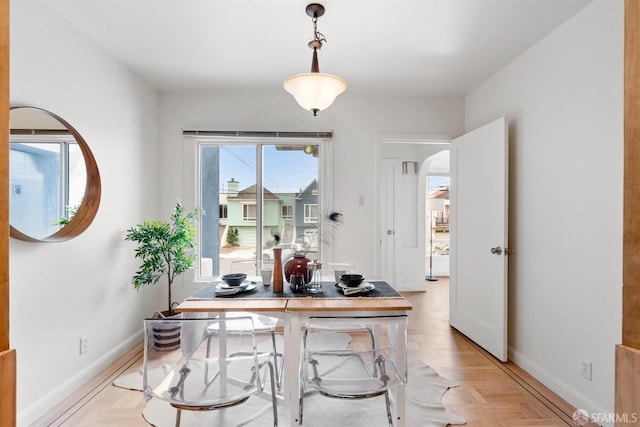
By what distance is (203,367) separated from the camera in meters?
1.66

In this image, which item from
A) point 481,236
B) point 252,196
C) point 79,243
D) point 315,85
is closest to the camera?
point 315,85

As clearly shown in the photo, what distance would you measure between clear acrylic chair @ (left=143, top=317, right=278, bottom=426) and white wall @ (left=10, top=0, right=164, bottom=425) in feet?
3.30

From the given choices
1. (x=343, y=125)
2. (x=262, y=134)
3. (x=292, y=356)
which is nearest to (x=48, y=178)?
(x=292, y=356)

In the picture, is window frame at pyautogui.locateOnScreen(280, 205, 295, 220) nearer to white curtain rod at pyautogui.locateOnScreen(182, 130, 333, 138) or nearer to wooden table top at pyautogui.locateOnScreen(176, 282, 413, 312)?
white curtain rod at pyautogui.locateOnScreen(182, 130, 333, 138)

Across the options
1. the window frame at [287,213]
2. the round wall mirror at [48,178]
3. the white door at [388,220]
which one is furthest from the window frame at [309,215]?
the round wall mirror at [48,178]

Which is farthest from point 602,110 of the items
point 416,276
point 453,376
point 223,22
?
point 416,276

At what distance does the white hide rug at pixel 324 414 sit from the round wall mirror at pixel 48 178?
4.33 feet

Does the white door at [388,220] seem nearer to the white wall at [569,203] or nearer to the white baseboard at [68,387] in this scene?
the white wall at [569,203]

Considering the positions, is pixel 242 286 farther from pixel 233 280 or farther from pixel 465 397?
pixel 465 397

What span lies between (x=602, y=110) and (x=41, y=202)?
3.46m

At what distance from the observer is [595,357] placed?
6.79 feet

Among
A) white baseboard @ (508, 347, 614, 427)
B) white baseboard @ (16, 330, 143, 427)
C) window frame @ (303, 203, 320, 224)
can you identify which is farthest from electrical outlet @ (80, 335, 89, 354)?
white baseboard @ (508, 347, 614, 427)

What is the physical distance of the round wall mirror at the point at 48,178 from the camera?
195cm

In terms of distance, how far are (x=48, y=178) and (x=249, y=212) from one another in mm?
1944
